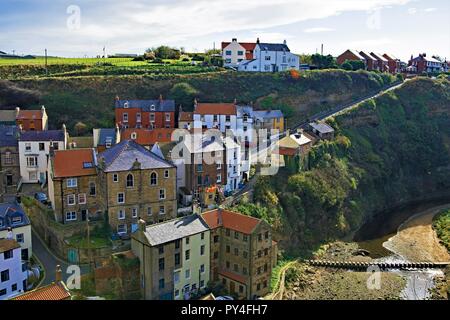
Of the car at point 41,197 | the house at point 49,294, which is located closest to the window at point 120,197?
the car at point 41,197

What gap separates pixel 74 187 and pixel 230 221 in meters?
13.7

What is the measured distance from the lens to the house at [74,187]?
39000mm

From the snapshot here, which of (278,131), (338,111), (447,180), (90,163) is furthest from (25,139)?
(447,180)

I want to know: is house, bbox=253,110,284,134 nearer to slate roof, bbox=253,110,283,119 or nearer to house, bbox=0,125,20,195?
slate roof, bbox=253,110,283,119

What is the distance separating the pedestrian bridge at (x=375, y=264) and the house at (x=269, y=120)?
921 inches

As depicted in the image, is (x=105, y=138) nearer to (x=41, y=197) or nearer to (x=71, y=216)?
(x=41, y=197)

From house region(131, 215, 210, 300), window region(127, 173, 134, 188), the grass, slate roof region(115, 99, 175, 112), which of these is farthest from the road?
the grass

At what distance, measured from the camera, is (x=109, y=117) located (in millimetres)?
66250

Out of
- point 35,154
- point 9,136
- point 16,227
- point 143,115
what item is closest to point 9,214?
point 16,227

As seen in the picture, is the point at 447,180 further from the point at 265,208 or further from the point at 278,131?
the point at 265,208

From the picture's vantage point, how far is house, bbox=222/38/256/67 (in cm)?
9106

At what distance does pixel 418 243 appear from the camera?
5278 centimetres

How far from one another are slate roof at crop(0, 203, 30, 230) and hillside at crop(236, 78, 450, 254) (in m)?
19.7

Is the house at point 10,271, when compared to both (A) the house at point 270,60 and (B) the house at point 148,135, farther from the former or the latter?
(A) the house at point 270,60
